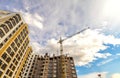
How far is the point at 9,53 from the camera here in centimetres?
6662

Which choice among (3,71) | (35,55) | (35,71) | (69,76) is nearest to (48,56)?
(35,55)

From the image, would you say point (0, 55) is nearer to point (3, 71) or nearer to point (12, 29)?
point (3, 71)

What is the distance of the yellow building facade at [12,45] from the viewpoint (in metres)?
61.2

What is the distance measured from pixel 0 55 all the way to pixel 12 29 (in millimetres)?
17481

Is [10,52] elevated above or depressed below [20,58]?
below

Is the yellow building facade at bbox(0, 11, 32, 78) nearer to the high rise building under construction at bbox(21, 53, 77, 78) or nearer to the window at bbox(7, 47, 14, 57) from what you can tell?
the window at bbox(7, 47, 14, 57)

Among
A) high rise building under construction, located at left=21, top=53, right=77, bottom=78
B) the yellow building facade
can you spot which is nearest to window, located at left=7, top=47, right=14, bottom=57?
the yellow building facade

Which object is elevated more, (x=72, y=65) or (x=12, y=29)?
(x=12, y=29)

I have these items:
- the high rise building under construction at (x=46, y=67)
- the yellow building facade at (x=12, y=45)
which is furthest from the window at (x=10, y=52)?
the high rise building under construction at (x=46, y=67)

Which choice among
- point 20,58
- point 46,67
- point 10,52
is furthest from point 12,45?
point 46,67

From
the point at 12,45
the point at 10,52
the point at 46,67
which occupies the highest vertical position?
the point at 12,45

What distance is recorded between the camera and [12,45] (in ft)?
229

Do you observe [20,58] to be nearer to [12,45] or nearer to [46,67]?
[12,45]

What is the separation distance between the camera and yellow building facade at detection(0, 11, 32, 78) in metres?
61.2
